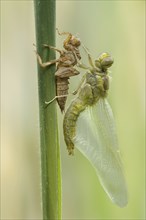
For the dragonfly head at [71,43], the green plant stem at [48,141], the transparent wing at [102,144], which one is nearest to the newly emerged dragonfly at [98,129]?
the transparent wing at [102,144]

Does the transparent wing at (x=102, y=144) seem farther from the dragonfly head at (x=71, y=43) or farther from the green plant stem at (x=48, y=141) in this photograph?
the green plant stem at (x=48, y=141)

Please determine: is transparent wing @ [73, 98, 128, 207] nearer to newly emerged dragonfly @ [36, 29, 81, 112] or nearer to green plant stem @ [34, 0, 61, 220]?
newly emerged dragonfly @ [36, 29, 81, 112]

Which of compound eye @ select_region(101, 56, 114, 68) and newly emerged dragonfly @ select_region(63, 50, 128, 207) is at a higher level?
compound eye @ select_region(101, 56, 114, 68)

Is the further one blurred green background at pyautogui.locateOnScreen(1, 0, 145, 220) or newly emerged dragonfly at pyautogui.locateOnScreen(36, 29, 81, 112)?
blurred green background at pyautogui.locateOnScreen(1, 0, 145, 220)

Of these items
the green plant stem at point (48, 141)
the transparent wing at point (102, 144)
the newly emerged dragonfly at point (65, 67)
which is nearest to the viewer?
the green plant stem at point (48, 141)

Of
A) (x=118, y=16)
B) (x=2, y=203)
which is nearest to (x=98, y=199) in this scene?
(x=2, y=203)

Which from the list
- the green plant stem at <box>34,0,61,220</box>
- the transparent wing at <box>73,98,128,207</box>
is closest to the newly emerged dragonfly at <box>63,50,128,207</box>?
the transparent wing at <box>73,98,128,207</box>

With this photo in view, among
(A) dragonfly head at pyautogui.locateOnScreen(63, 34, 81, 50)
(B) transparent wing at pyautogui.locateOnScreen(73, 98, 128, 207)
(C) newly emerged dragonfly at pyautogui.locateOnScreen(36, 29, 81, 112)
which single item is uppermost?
(A) dragonfly head at pyautogui.locateOnScreen(63, 34, 81, 50)

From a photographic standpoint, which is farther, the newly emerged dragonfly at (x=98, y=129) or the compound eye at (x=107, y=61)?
the compound eye at (x=107, y=61)
